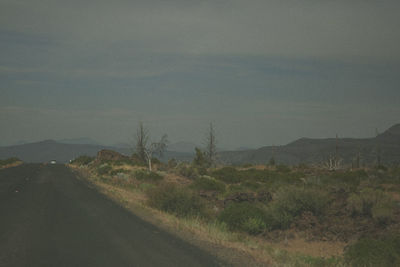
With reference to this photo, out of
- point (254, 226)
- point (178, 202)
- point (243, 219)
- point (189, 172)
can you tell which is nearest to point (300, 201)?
point (254, 226)

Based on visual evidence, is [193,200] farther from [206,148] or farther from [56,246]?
[206,148]

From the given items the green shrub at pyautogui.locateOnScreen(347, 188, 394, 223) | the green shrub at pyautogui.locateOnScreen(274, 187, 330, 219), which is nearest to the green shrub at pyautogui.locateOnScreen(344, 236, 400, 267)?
the green shrub at pyautogui.locateOnScreen(347, 188, 394, 223)

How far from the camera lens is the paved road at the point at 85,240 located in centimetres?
793

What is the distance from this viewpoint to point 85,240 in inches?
387

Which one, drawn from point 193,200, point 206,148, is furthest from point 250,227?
point 206,148

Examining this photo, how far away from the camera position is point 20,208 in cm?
1552

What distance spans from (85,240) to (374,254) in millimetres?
7286

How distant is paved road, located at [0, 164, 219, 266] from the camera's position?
312 inches

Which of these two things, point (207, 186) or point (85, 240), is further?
point (207, 186)

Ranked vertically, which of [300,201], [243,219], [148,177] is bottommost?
[243,219]

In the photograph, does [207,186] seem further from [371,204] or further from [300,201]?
[371,204]

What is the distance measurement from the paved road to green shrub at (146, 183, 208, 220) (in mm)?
2619

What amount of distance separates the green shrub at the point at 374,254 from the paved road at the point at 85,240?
151 inches

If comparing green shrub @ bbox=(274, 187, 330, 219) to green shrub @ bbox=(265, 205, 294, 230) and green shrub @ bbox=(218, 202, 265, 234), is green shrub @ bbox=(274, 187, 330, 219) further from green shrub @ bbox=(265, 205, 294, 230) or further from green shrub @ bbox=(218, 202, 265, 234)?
green shrub @ bbox=(218, 202, 265, 234)
